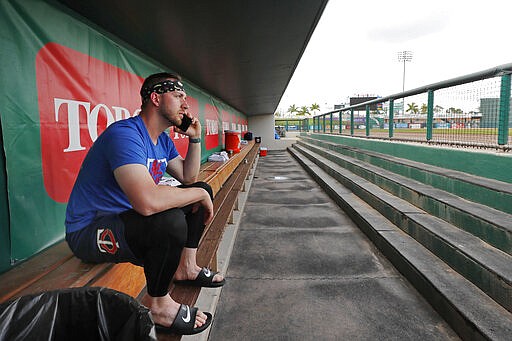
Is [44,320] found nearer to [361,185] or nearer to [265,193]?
[361,185]

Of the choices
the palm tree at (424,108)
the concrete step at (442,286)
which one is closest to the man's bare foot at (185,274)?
the concrete step at (442,286)

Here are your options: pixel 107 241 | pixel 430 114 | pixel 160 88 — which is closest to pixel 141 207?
pixel 107 241

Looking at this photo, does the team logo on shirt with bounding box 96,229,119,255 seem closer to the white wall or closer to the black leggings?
the black leggings

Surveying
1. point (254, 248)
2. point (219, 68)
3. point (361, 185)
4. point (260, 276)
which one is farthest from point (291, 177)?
point (260, 276)

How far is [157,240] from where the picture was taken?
1375 millimetres

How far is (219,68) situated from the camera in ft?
16.6

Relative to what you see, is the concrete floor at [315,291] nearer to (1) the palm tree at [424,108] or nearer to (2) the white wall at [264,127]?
(1) the palm tree at [424,108]

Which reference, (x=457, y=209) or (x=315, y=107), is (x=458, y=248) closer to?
(x=457, y=209)

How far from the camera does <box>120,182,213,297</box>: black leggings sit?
54.3 inches

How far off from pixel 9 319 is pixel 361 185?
4763 mm

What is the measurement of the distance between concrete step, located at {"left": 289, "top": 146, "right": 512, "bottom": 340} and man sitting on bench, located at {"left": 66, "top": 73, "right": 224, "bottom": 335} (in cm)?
148

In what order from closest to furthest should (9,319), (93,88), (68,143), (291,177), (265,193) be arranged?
(9,319)
(68,143)
(93,88)
(265,193)
(291,177)

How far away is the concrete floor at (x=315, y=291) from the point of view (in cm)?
203

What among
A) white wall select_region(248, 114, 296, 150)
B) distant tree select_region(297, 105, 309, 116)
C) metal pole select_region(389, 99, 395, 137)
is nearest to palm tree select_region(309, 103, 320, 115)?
distant tree select_region(297, 105, 309, 116)
